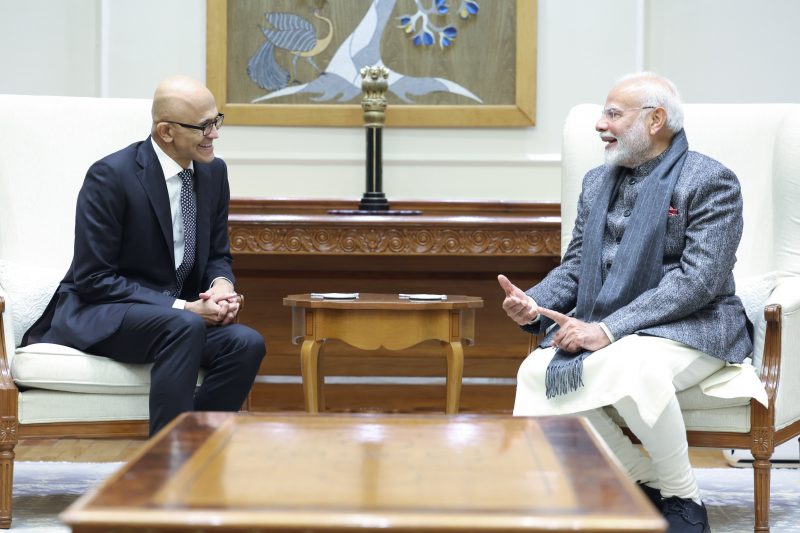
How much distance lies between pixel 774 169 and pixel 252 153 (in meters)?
2.60

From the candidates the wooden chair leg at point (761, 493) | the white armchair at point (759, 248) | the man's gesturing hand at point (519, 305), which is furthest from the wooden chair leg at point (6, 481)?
the wooden chair leg at point (761, 493)

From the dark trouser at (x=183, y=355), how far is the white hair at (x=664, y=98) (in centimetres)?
146

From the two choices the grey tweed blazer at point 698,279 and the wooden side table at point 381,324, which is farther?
the wooden side table at point 381,324

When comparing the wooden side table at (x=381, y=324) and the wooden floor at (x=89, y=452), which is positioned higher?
the wooden side table at (x=381, y=324)

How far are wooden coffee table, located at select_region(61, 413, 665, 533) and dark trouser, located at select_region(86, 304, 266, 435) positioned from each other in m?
0.89

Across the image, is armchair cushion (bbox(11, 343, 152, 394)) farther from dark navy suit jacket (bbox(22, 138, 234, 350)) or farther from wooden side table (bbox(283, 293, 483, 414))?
wooden side table (bbox(283, 293, 483, 414))

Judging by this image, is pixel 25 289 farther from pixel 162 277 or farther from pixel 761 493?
pixel 761 493

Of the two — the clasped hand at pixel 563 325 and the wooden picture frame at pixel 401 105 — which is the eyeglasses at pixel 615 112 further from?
the wooden picture frame at pixel 401 105

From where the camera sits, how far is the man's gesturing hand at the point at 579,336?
123 inches

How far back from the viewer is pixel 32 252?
152 inches

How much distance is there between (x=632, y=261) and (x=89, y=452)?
8.41 ft

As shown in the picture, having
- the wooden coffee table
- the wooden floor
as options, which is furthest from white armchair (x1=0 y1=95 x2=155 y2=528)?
the wooden coffee table

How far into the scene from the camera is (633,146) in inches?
134

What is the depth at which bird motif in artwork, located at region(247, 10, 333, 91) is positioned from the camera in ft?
17.5
